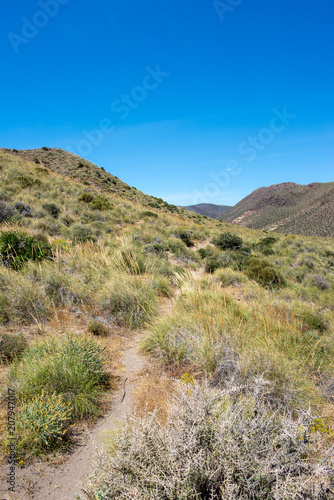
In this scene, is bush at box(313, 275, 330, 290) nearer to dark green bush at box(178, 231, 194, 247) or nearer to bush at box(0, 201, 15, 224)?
dark green bush at box(178, 231, 194, 247)

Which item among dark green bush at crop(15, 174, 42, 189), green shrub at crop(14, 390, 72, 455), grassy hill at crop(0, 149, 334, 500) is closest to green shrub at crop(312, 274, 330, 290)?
grassy hill at crop(0, 149, 334, 500)

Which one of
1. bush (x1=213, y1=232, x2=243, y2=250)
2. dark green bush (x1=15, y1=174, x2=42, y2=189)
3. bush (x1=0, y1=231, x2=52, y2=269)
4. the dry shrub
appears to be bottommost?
the dry shrub

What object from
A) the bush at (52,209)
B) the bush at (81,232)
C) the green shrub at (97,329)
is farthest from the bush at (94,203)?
the green shrub at (97,329)

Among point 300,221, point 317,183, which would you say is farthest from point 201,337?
point 317,183

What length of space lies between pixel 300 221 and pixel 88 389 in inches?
3152

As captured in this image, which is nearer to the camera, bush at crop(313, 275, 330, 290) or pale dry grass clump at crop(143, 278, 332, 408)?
pale dry grass clump at crop(143, 278, 332, 408)

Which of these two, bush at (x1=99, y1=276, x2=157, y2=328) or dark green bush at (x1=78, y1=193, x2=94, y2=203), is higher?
dark green bush at (x1=78, y1=193, x2=94, y2=203)

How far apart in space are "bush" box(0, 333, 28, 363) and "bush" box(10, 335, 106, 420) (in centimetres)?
20

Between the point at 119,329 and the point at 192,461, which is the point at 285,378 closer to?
the point at 192,461

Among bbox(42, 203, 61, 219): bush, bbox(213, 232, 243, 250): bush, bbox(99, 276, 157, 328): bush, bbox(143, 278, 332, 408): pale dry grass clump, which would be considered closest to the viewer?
bbox(143, 278, 332, 408): pale dry grass clump

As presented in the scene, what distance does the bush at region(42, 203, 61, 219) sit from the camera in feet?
35.8

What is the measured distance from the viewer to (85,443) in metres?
2.01

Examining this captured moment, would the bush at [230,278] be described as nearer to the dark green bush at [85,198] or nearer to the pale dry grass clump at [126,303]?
the pale dry grass clump at [126,303]

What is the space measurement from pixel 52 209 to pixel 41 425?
36.1 feet
